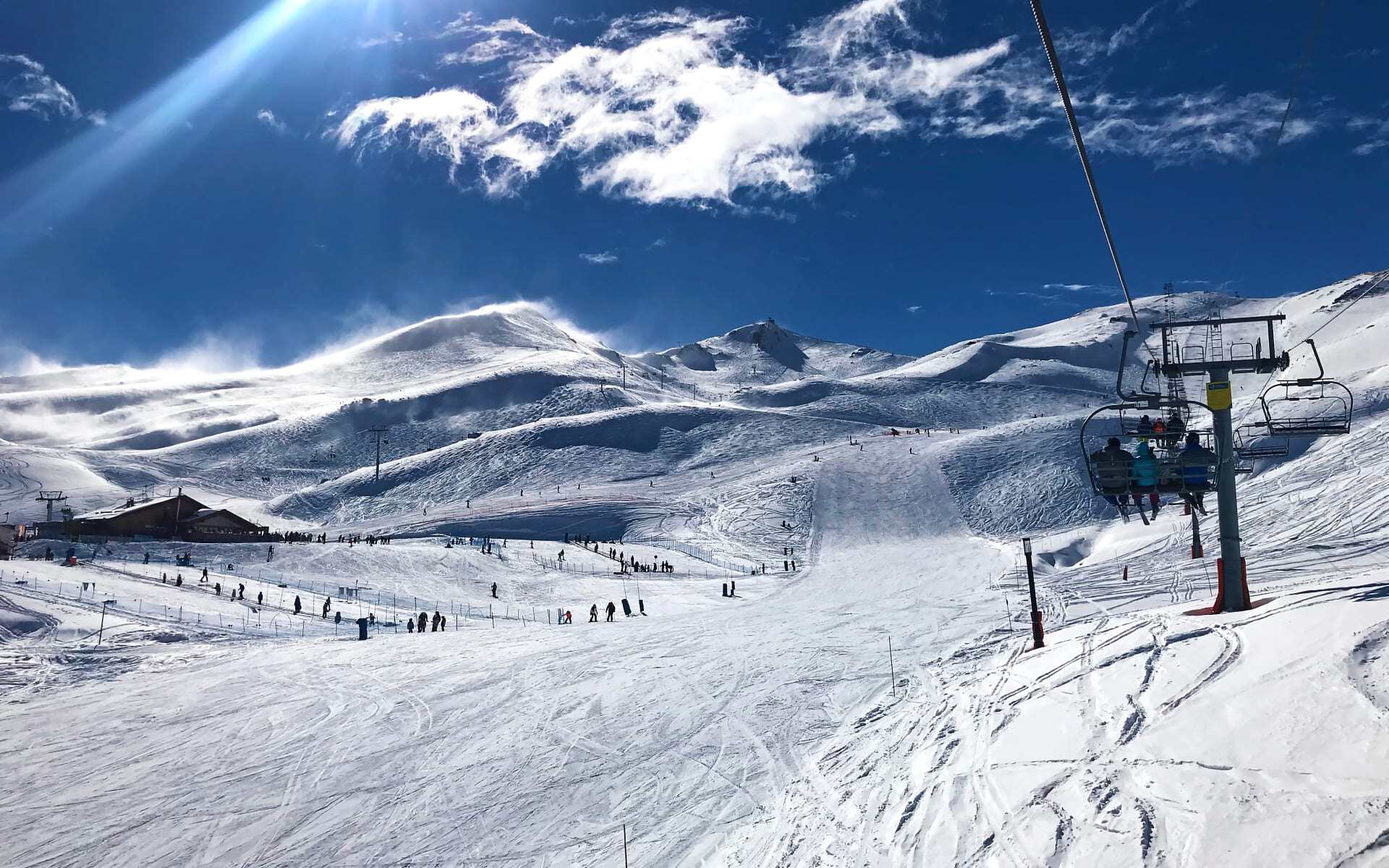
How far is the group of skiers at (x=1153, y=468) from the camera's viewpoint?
14.6 meters

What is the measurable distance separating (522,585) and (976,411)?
361ft

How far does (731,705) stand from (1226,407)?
33.7 ft

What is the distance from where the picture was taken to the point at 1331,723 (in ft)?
23.7

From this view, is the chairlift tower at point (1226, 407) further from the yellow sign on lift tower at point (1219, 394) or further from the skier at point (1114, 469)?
the skier at point (1114, 469)

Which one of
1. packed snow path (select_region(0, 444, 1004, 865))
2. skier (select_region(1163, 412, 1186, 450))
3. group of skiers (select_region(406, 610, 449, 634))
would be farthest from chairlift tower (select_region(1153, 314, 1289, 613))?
group of skiers (select_region(406, 610, 449, 634))

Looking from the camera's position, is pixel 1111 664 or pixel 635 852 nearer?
pixel 635 852

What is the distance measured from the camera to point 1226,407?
14.5m

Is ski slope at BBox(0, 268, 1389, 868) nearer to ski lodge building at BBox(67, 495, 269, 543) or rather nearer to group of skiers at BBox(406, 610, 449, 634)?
group of skiers at BBox(406, 610, 449, 634)

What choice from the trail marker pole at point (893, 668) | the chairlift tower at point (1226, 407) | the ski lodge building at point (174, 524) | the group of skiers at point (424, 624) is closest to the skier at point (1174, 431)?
the chairlift tower at point (1226, 407)

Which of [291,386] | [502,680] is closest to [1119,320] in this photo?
[291,386]

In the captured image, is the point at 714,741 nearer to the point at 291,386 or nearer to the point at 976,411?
the point at 976,411

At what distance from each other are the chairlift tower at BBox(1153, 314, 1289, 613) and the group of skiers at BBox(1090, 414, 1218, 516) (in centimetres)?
32

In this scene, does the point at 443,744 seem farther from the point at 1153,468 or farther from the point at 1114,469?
the point at 1153,468

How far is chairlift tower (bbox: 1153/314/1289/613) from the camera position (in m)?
13.9
